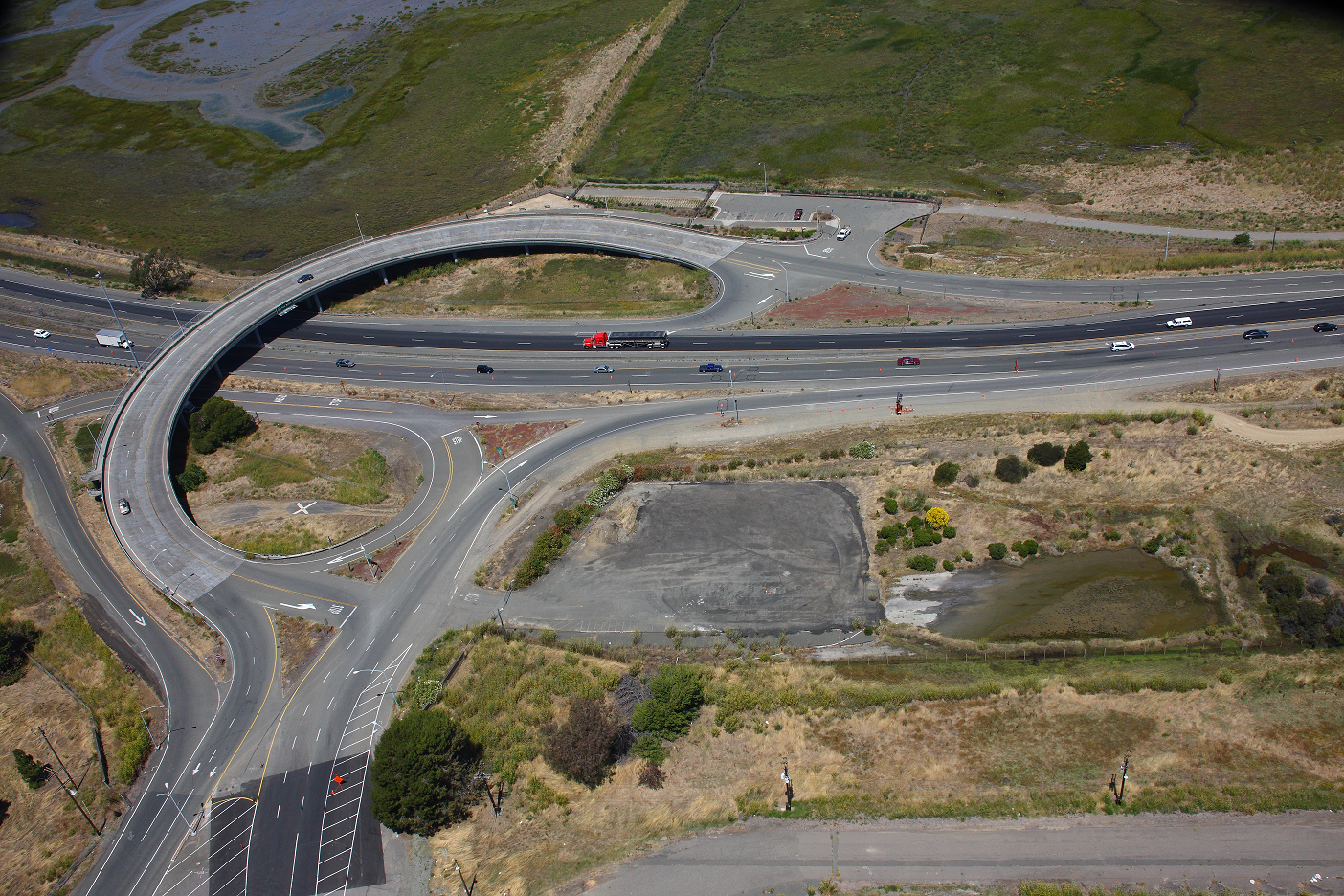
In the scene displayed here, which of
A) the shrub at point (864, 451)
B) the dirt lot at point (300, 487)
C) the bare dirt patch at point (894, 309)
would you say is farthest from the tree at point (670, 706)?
the bare dirt patch at point (894, 309)

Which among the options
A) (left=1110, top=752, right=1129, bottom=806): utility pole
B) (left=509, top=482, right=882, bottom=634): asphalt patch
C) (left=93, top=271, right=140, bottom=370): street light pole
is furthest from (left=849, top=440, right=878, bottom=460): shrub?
(left=93, top=271, right=140, bottom=370): street light pole

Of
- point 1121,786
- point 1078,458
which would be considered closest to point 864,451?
point 1078,458

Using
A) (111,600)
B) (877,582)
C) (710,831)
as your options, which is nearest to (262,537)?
(111,600)

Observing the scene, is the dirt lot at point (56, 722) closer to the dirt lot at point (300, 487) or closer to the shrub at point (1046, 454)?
the dirt lot at point (300, 487)

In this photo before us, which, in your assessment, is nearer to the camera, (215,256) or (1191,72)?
(215,256)

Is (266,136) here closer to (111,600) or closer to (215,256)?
(215,256)

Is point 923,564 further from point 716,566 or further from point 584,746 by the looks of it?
point 584,746

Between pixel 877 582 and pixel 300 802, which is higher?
pixel 877 582

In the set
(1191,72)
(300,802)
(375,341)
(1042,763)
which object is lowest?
(300,802)
